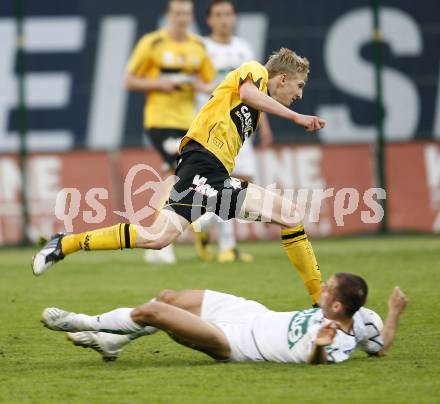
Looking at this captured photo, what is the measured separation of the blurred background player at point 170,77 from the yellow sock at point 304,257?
488cm

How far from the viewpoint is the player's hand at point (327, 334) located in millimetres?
6399

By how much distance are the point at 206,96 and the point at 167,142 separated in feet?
2.93

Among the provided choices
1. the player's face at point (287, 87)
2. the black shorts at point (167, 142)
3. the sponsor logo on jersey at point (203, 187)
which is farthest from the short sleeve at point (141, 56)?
the sponsor logo on jersey at point (203, 187)

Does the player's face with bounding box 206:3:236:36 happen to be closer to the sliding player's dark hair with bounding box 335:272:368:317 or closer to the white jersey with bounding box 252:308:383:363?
the white jersey with bounding box 252:308:383:363

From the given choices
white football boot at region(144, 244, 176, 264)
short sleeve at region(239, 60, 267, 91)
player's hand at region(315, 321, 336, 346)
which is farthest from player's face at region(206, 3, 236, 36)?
player's hand at region(315, 321, 336, 346)

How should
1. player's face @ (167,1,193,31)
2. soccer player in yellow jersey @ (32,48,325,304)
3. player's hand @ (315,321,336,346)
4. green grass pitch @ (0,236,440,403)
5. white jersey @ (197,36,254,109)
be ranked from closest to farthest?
green grass pitch @ (0,236,440,403)
player's hand @ (315,321,336,346)
soccer player in yellow jersey @ (32,48,325,304)
player's face @ (167,1,193,31)
white jersey @ (197,36,254,109)

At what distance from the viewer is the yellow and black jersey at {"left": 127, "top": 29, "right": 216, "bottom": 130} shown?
44.0 ft

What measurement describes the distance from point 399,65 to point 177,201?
8.52 metres

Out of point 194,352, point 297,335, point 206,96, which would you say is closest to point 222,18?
point 206,96

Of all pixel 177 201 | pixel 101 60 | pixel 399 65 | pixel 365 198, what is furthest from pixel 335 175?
pixel 177 201

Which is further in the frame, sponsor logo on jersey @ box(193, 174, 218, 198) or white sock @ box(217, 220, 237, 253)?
white sock @ box(217, 220, 237, 253)

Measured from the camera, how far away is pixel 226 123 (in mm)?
8445

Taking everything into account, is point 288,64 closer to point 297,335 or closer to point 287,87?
point 287,87

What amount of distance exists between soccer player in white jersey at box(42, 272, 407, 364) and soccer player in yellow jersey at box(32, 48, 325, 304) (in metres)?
1.22
